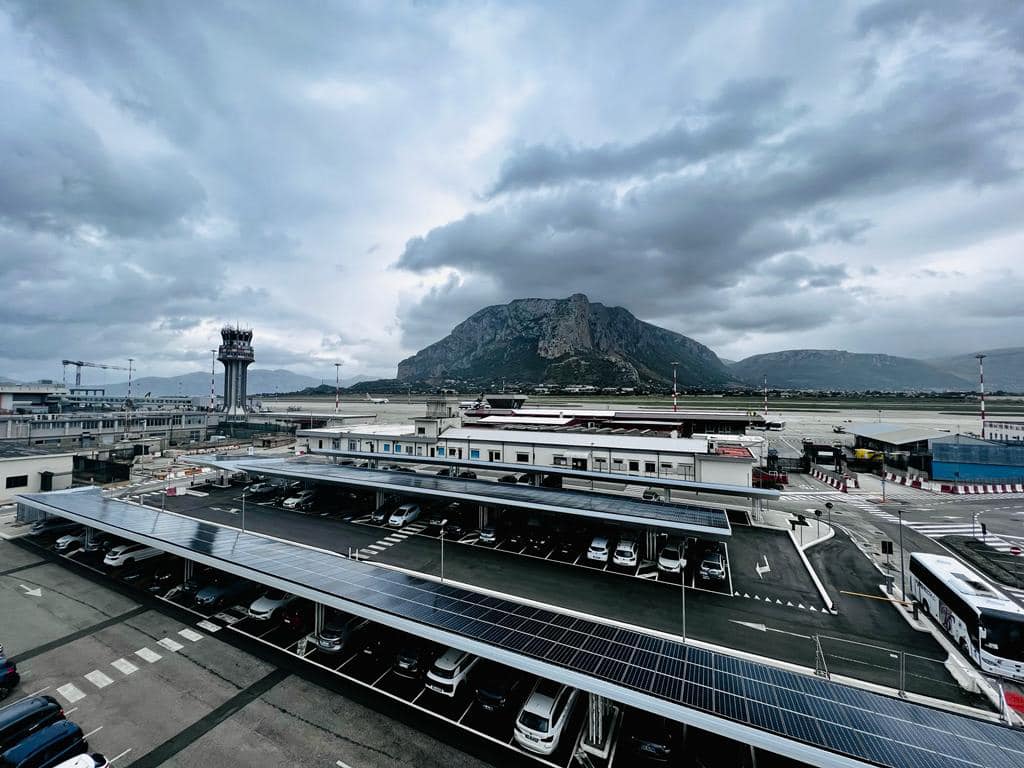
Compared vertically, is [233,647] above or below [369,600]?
below

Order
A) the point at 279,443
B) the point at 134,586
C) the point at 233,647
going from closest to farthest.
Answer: the point at 233,647, the point at 134,586, the point at 279,443

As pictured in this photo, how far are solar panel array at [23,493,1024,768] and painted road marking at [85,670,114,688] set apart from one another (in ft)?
21.3

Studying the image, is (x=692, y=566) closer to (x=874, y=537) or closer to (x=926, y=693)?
(x=926, y=693)

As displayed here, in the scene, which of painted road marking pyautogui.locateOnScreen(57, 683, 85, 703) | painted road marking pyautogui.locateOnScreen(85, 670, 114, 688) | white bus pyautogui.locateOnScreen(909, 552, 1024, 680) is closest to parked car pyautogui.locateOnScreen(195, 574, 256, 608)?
painted road marking pyautogui.locateOnScreen(85, 670, 114, 688)

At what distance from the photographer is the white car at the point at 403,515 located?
3869cm

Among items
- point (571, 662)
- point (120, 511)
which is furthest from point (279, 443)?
point (571, 662)

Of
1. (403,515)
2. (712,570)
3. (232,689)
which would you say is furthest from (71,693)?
(712,570)

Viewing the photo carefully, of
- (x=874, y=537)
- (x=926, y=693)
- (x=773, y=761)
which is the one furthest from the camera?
(x=874, y=537)

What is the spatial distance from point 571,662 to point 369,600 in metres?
9.19

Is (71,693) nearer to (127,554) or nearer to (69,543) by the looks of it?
(127,554)

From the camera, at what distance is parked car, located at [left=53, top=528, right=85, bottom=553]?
111ft

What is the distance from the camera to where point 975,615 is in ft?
63.8

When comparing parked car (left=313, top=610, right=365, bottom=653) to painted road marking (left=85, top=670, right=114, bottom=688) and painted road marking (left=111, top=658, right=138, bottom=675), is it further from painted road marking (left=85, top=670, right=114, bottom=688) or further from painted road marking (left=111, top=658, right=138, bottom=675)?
painted road marking (left=85, top=670, right=114, bottom=688)

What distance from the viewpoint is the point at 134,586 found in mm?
27672
